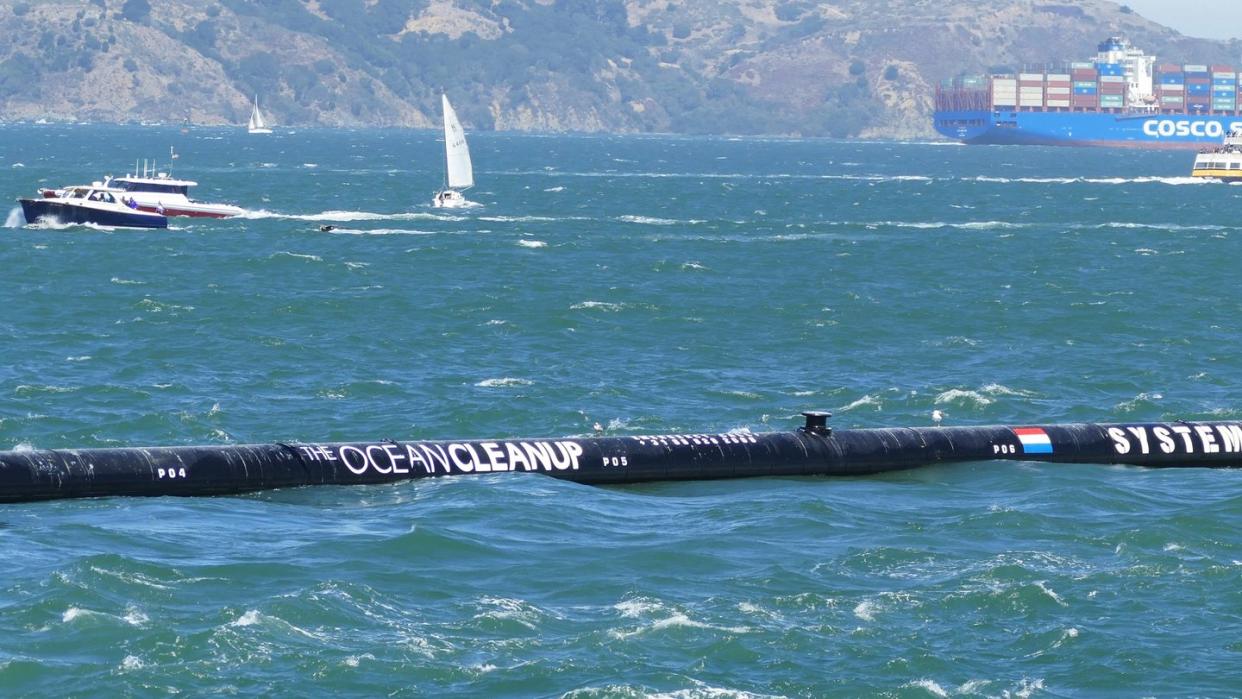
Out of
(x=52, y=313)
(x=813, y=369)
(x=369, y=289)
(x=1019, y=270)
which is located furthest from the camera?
(x=1019, y=270)

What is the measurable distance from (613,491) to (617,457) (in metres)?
1.09

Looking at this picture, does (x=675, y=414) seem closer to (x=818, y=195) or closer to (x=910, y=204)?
(x=910, y=204)

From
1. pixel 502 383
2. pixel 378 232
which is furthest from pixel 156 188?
pixel 502 383

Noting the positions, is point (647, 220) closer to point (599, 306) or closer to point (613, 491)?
point (599, 306)

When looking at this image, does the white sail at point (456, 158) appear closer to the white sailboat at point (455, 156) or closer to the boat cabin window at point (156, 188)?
the white sailboat at point (455, 156)

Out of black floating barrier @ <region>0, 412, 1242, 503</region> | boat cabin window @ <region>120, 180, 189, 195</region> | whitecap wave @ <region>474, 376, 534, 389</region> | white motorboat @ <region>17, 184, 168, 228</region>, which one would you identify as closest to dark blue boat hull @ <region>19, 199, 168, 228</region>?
white motorboat @ <region>17, 184, 168, 228</region>

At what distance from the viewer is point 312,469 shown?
141ft

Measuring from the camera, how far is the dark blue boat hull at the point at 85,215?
372 feet

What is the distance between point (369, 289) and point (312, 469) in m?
42.9

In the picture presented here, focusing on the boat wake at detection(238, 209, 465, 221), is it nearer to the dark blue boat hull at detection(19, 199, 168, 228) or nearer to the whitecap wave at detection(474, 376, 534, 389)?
the dark blue boat hull at detection(19, 199, 168, 228)

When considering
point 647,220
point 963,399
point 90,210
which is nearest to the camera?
point 963,399

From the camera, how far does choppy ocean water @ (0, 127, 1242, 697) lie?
3075cm

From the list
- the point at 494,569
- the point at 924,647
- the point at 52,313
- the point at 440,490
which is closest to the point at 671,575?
the point at 494,569

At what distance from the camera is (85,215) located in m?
114
